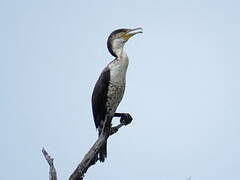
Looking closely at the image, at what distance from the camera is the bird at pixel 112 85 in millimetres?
6266

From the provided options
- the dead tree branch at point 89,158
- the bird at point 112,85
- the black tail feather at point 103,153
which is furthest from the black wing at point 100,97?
the black tail feather at point 103,153

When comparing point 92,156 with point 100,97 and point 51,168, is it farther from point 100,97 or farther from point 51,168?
point 100,97

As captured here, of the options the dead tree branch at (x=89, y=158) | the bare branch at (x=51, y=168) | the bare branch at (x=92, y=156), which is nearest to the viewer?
the bare branch at (x=51, y=168)

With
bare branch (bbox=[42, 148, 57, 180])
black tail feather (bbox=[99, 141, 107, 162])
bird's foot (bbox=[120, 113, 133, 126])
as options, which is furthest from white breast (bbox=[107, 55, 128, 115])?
bare branch (bbox=[42, 148, 57, 180])

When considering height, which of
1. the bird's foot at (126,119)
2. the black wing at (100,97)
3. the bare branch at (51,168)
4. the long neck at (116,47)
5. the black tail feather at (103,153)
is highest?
the long neck at (116,47)

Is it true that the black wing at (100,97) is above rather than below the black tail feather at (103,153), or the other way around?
above

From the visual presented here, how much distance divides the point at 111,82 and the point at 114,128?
693 mm

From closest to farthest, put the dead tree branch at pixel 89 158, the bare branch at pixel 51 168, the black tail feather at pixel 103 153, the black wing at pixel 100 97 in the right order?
the bare branch at pixel 51 168, the dead tree branch at pixel 89 158, the black tail feather at pixel 103 153, the black wing at pixel 100 97

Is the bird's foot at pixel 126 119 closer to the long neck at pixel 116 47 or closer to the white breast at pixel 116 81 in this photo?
the white breast at pixel 116 81

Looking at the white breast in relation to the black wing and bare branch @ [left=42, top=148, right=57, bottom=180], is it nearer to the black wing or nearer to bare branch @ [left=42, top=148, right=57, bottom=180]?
the black wing

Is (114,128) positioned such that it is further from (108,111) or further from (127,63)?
(127,63)

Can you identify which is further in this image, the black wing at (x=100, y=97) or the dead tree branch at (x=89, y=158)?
the black wing at (x=100, y=97)

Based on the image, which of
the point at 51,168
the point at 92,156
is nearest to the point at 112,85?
the point at 92,156

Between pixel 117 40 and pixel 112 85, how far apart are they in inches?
29.5
